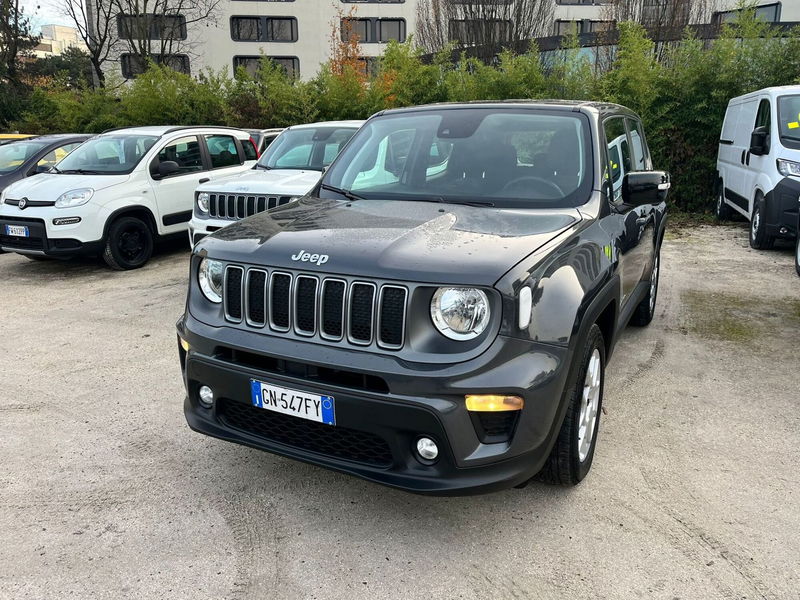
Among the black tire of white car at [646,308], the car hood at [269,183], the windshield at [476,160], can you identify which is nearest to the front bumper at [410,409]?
the windshield at [476,160]

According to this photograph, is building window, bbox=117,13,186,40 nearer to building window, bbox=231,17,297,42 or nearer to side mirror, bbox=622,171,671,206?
building window, bbox=231,17,297,42

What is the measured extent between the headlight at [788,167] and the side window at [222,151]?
7.22 metres

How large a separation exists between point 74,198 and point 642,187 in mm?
6591

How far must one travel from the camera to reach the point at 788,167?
8.24 metres

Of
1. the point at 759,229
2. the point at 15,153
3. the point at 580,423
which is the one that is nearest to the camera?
the point at 580,423

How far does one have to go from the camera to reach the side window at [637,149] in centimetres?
478

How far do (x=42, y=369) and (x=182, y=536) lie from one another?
2717 millimetres

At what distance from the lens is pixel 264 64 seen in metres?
15.8

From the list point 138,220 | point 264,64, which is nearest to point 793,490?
point 138,220

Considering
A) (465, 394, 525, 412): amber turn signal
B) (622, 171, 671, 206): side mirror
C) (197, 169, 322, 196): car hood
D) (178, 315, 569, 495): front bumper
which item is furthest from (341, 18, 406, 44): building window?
(465, 394, 525, 412): amber turn signal

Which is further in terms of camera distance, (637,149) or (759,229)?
(759,229)

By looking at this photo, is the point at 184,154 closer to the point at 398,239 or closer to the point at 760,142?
the point at 398,239

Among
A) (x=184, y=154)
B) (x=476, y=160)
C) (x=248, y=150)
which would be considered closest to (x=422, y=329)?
(x=476, y=160)

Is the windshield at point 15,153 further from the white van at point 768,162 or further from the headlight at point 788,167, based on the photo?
the headlight at point 788,167
